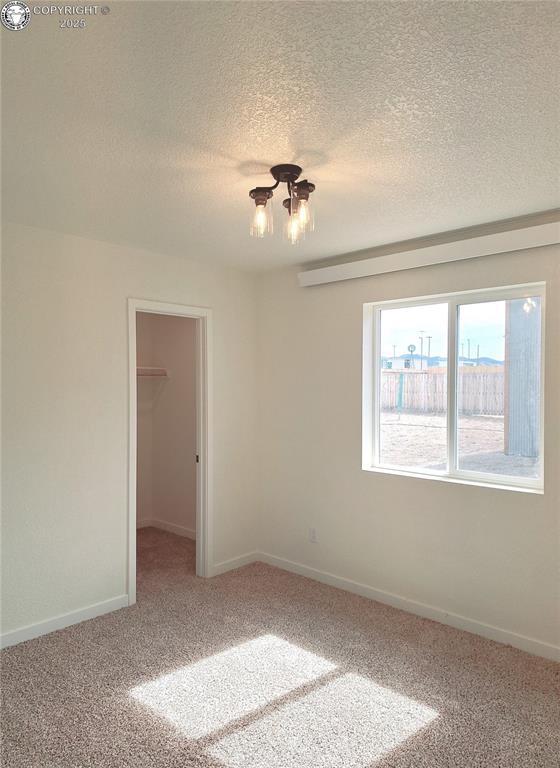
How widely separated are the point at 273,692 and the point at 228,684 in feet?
0.81

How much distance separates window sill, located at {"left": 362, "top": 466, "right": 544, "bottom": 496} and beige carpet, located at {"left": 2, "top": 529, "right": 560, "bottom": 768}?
3.05 ft

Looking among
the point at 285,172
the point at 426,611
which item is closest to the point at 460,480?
the point at 426,611

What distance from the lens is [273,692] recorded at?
8.83ft

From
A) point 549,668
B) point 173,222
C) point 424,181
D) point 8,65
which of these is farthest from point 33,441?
point 549,668

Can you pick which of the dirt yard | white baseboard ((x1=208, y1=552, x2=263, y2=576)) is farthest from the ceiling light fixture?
white baseboard ((x1=208, y1=552, x2=263, y2=576))

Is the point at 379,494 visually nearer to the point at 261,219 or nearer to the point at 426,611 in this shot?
the point at 426,611

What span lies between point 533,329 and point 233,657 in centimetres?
261

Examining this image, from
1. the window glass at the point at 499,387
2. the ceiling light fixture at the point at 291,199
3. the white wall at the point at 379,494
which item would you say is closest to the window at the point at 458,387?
the window glass at the point at 499,387

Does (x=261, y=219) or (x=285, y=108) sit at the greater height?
(x=285, y=108)

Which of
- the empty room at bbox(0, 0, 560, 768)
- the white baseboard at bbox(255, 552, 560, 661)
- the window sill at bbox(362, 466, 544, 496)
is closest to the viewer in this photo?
the empty room at bbox(0, 0, 560, 768)

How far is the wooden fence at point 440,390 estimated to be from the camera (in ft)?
11.1

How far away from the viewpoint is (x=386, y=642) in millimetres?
3207

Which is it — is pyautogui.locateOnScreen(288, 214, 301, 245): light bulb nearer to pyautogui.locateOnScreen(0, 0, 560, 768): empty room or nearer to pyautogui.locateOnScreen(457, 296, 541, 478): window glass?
pyautogui.locateOnScreen(0, 0, 560, 768): empty room

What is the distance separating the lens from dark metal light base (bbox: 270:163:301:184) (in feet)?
7.53
